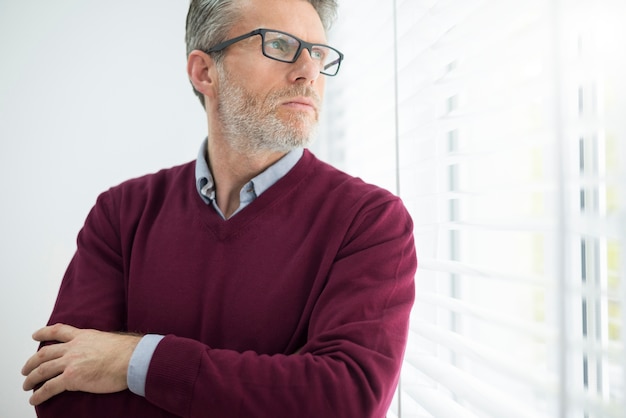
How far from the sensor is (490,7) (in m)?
0.98

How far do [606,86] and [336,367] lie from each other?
2.23 feet

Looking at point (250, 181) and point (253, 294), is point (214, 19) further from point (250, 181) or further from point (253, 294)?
point (253, 294)

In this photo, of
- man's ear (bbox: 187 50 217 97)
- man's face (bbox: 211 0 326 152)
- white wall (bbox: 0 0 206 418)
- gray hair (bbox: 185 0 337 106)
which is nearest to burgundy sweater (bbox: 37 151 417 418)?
man's face (bbox: 211 0 326 152)

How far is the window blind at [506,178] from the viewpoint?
0.76m

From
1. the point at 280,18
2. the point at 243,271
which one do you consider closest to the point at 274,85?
the point at 280,18

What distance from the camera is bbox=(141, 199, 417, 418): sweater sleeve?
37.3 inches

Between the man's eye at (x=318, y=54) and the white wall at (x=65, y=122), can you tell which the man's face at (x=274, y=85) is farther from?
the white wall at (x=65, y=122)

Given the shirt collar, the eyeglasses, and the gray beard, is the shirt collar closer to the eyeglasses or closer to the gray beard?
the gray beard

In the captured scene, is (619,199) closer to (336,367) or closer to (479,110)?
(479,110)

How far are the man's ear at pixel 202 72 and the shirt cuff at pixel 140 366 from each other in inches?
29.2

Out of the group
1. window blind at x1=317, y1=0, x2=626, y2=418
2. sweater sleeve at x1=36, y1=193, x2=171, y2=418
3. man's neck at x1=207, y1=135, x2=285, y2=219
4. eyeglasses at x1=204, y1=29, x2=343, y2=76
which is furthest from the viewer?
man's neck at x1=207, y1=135, x2=285, y2=219

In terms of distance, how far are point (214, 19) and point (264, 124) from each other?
0.34 m

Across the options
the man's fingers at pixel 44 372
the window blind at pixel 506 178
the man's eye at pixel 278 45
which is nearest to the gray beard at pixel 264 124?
the man's eye at pixel 278 45

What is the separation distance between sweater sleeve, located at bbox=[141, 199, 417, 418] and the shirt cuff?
0.05ft
